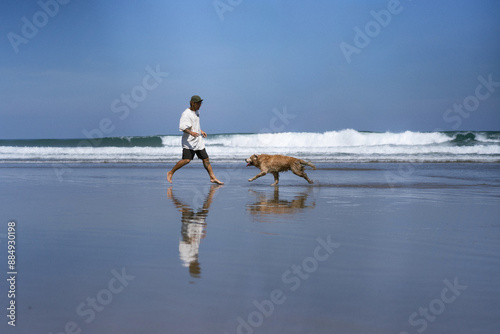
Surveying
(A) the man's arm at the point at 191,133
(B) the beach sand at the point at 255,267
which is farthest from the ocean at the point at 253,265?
(A) the man's arm at the point at 191,133

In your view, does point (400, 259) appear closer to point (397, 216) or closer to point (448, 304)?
point (448, 304)

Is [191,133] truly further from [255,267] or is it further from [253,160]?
[255,267]

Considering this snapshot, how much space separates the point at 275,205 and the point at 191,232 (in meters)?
2.65

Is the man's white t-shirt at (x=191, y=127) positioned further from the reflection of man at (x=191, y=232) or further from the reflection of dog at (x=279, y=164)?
the reflection of man at (x=191, y=232)

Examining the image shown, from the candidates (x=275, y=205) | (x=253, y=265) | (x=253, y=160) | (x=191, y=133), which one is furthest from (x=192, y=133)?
(x=253, y=265)

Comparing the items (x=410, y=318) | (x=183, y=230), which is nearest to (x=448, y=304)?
(x=410, y=318)

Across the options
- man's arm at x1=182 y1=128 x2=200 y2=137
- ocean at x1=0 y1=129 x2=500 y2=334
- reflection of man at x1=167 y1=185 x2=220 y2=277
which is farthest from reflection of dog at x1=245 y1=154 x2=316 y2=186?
reflection of man at x1=167 y1=185 x2=220 y2=277

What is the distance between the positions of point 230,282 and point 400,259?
1522 mm

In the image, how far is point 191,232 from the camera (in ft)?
17.7

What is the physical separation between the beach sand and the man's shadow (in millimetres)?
44

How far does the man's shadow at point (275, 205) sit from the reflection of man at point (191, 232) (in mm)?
701

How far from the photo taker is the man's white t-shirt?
11.7 m

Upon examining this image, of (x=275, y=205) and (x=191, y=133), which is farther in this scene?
(x=191, y=133)

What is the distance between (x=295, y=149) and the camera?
3494cm
